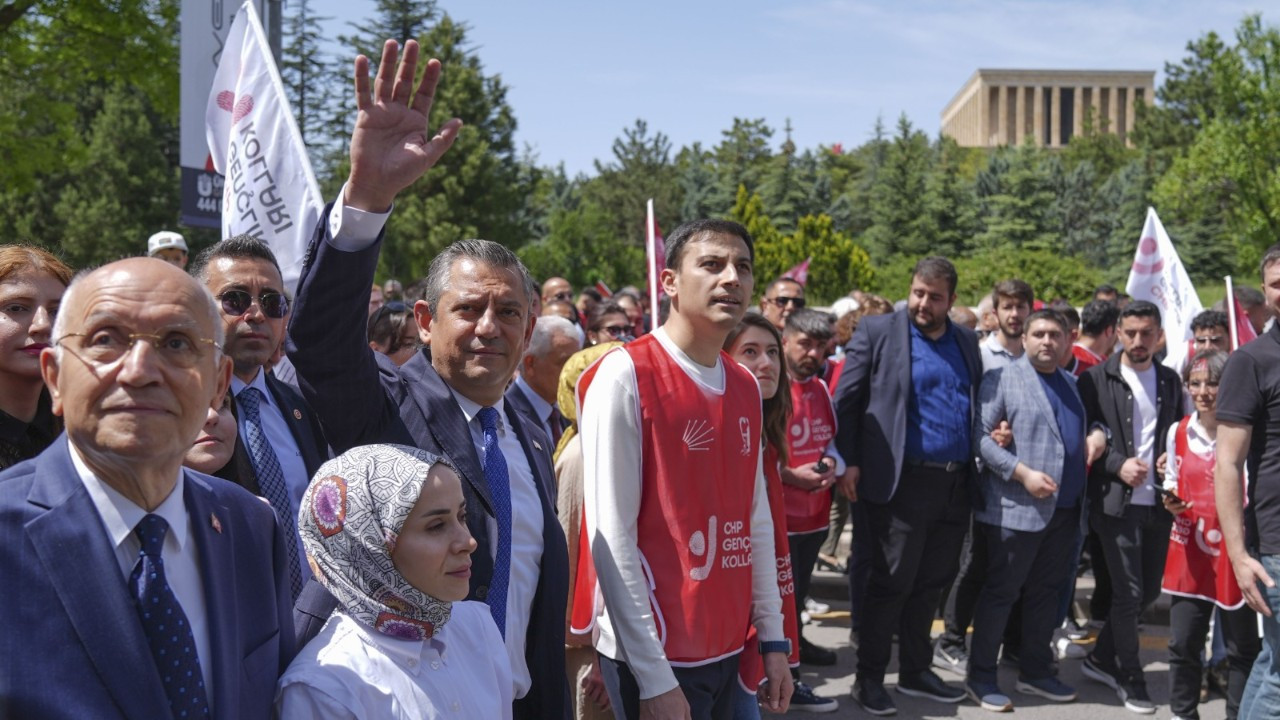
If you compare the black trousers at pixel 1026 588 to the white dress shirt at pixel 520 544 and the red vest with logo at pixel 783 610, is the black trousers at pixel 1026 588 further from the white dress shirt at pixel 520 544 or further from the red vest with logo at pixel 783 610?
the white dress shirt at pixel 520 544

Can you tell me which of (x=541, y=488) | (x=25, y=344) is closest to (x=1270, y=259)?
(x=541, y=488)

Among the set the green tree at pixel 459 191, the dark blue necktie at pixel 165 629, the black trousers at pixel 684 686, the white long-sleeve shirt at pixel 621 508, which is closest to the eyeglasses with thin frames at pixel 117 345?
the dark blue necktie at pixel 165 629

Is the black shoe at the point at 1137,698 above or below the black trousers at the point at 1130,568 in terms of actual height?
below

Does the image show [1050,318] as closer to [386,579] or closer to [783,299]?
[783,299]

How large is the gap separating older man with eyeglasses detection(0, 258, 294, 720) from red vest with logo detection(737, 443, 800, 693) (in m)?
1.91

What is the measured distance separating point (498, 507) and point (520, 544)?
0.50 ft

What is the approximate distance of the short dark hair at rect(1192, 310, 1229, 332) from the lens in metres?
7.44

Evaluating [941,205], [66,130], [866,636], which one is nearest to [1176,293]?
[866,636]

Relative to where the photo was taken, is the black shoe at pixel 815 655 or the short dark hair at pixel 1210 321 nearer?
the black shoe at pixel 815 655

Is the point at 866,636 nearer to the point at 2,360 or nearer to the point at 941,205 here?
the point at 2,360

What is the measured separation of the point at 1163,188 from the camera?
3384 cm

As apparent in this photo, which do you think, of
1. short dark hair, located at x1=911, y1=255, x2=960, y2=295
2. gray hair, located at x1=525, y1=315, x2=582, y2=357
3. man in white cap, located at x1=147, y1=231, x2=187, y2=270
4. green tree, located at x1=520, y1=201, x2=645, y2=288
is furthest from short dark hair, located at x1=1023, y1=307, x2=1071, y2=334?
green tree, located at x1=520, y1=201, x2=645, y2=288

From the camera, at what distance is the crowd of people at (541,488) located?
73.2 inches

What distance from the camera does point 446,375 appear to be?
301cm
